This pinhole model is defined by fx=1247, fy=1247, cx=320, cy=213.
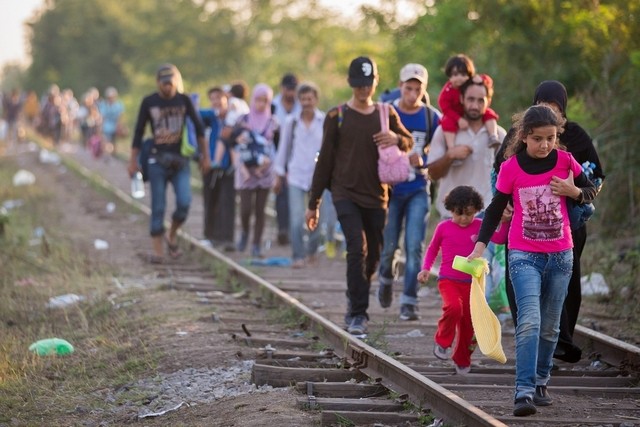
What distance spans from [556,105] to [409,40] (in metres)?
17.1

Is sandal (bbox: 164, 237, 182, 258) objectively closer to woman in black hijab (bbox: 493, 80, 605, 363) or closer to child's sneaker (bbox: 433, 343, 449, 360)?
child's sneaker (bbox: 433, 343, 449, 360)

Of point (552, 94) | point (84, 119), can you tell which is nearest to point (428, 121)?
point (552, 94)

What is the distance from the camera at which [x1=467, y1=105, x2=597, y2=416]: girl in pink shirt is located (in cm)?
658

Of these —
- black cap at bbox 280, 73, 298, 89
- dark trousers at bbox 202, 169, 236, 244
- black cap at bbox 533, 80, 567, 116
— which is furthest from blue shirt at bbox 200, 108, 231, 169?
black cap at bbox 533, 80, 567, 116

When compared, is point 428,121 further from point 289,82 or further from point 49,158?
point 49,158

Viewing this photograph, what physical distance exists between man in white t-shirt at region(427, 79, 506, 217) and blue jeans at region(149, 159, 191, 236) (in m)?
4.71

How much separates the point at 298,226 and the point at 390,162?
4607 mm

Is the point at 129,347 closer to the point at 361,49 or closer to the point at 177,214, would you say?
the point at 177,214

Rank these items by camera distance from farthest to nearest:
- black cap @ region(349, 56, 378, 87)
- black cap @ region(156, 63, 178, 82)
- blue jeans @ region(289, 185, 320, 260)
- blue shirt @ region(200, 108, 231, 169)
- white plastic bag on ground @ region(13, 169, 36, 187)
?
1. white plastic bag on ground @ region(13, 169, 36, 187)
2. blue shirt @ region(200, 108, 231, 169)
3. blue jeans @ region(289, 185, 320, 260)
4. black cap @ region(156, 63, 178, 82)
5. black cap @ region(349, 56, 378, 87)

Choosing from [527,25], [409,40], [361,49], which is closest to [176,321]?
[527,25]

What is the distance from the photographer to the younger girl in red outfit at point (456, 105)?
9.30 m

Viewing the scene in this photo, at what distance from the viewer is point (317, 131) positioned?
13.3m

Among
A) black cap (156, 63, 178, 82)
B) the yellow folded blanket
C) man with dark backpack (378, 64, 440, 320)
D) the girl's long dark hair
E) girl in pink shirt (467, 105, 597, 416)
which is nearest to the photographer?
the girl's long dark hair

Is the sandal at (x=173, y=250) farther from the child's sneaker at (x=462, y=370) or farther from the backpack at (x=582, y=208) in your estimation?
the backpack at (x=582, y=208)
